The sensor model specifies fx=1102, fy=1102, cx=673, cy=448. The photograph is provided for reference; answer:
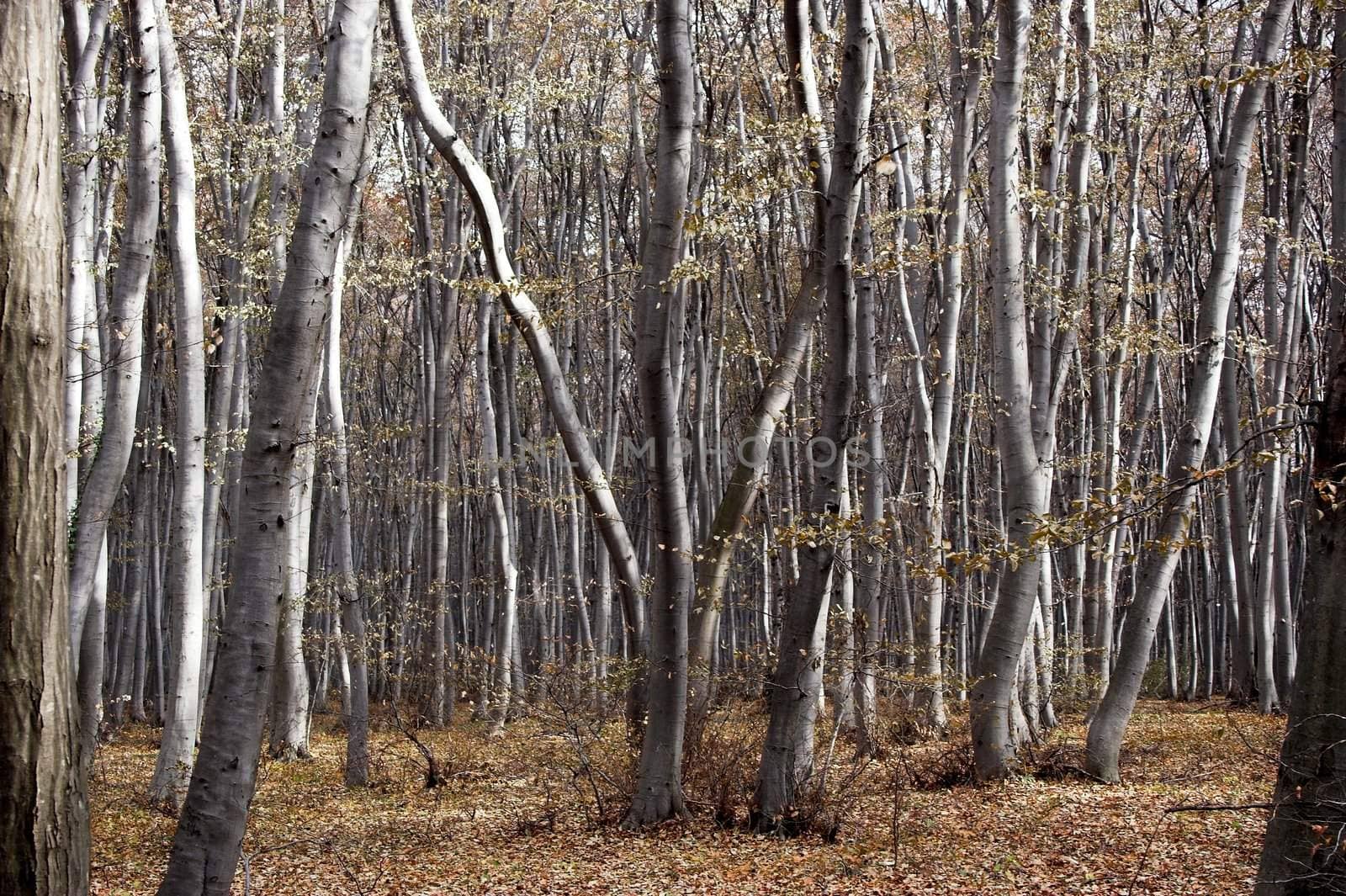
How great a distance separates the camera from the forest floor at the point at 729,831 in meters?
6.65

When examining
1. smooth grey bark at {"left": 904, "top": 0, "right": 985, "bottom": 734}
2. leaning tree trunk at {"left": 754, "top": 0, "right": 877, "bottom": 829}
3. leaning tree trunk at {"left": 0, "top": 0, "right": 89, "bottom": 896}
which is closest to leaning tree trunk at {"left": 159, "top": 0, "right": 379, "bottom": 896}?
leaning tree trunk at {"left": 0, "top": 0, "right": 89, "bottom": 896}

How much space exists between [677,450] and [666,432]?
6.1 inches

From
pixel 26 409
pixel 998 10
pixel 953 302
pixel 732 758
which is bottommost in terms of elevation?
pixel 732 758

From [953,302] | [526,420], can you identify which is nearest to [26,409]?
[953,302]

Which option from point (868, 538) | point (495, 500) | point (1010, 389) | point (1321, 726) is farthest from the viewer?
point (495, 500)

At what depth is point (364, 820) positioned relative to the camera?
9328mm

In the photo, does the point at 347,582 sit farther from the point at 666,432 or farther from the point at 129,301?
the point at 666,432

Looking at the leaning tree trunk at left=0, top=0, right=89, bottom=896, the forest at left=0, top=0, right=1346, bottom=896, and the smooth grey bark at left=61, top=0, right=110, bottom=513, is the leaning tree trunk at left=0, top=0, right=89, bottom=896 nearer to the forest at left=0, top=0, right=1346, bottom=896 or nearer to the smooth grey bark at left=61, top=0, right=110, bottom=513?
the forest at left=0, top=0, right=1346, bottom=896

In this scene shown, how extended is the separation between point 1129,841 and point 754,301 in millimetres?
14957

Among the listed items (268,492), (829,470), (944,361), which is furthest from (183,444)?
(944,361)

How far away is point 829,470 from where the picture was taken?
7207 mm

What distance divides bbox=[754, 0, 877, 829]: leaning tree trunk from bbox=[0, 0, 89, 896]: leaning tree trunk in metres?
4.71

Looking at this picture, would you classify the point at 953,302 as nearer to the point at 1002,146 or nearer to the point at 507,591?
the point at 1002,146

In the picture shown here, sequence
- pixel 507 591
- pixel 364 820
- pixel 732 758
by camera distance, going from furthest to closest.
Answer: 1. pixel 507 591
2. pixel 364 820
3. pixel 732 758
